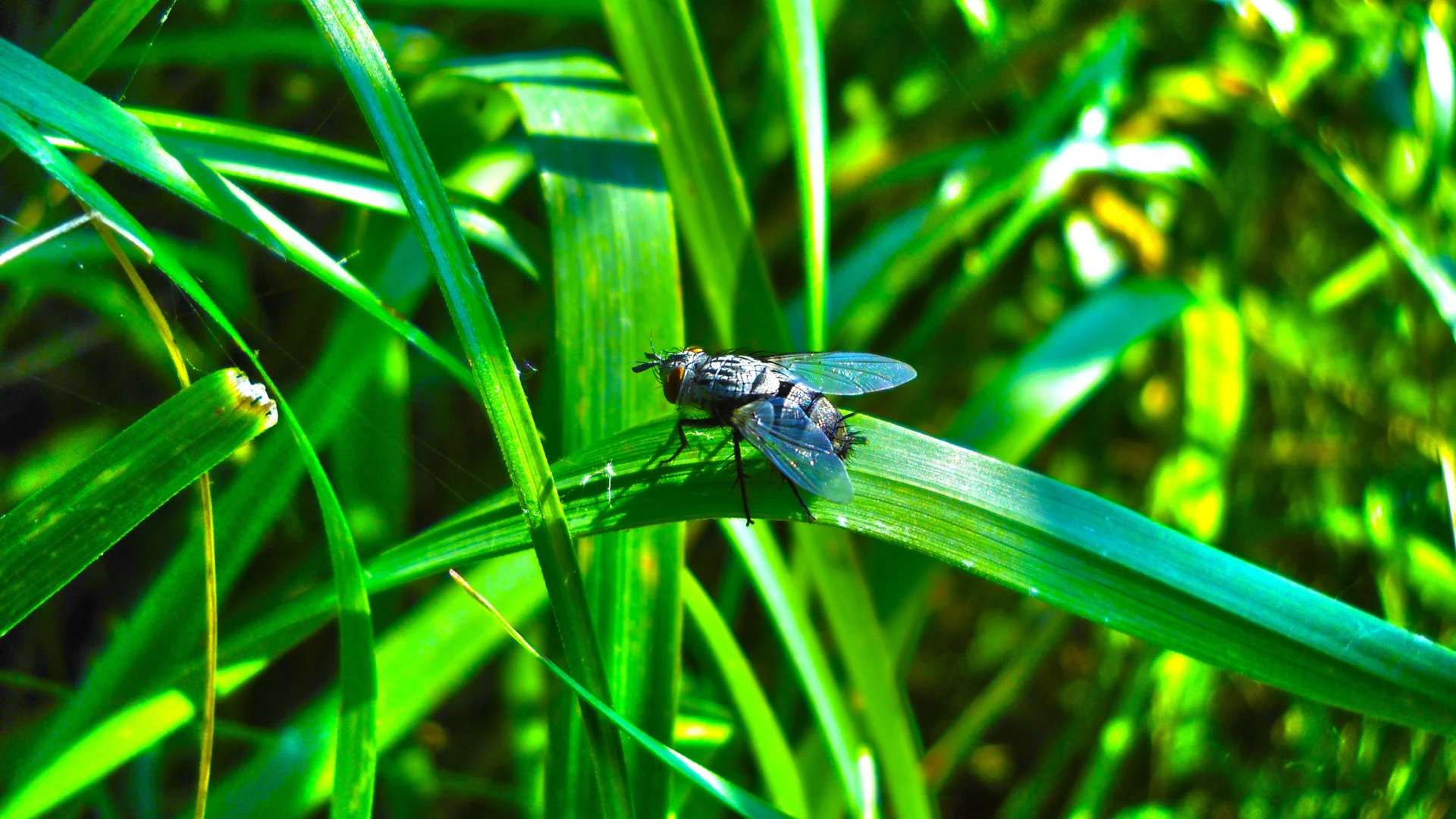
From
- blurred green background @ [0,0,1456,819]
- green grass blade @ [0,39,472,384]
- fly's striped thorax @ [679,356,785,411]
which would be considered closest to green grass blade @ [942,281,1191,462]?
blurred green background @ [0,0,1456,819]

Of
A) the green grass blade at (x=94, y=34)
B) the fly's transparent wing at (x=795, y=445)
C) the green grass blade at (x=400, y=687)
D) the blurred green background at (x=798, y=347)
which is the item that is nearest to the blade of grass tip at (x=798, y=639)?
the blurred green background at (x=798, y=347)

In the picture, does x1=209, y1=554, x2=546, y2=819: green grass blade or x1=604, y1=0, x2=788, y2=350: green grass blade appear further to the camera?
x1=604, y1=0, x2=788, y2=350: green grass blade

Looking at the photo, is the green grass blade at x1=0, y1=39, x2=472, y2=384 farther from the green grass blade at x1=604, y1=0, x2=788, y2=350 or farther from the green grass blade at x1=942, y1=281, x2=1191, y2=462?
the green grass blade at x1=942, y1=281, x2=1191, y2=462

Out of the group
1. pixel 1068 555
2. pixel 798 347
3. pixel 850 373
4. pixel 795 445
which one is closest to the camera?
pixel 1068 555

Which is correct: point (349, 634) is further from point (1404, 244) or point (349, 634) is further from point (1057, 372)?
point (1404, 244)

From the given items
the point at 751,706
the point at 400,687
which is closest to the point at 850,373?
the point at 751,706

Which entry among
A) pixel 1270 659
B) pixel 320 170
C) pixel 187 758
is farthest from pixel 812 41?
pixel 187 758

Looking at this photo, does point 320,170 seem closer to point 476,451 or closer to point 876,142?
point 476,451
